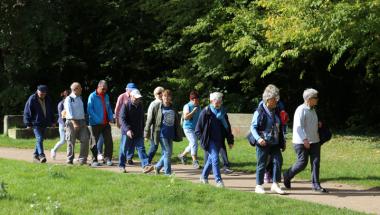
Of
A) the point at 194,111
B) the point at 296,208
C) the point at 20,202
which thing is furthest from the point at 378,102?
the point at 20,202

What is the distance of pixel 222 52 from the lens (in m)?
21.6

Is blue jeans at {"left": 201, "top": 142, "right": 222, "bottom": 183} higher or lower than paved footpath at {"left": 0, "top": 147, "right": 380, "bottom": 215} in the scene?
higher

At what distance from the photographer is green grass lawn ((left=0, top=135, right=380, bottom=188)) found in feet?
37.9

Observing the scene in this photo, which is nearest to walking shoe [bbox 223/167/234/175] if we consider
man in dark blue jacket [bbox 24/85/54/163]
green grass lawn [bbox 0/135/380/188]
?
green grass lawn [bbox 0/135/380/188]

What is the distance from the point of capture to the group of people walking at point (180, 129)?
9.97 m

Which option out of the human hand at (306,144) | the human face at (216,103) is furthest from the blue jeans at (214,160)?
the human hand at (306,144)

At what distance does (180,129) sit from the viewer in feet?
37.8

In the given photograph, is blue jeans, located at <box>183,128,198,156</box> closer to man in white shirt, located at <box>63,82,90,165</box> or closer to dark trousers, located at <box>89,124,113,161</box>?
dark trousers, located at <box>89,124,113,161</box>

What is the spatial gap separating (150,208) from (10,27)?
18031mm

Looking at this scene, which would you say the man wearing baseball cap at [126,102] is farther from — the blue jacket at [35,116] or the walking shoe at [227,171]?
the walking shoe at [227,171]

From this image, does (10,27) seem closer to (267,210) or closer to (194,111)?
(194,111)

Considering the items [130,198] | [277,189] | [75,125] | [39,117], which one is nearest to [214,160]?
[277,189]

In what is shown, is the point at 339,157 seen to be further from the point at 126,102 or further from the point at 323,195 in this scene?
the point at 126,102

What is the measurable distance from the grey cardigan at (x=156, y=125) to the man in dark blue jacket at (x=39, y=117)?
2.78m
